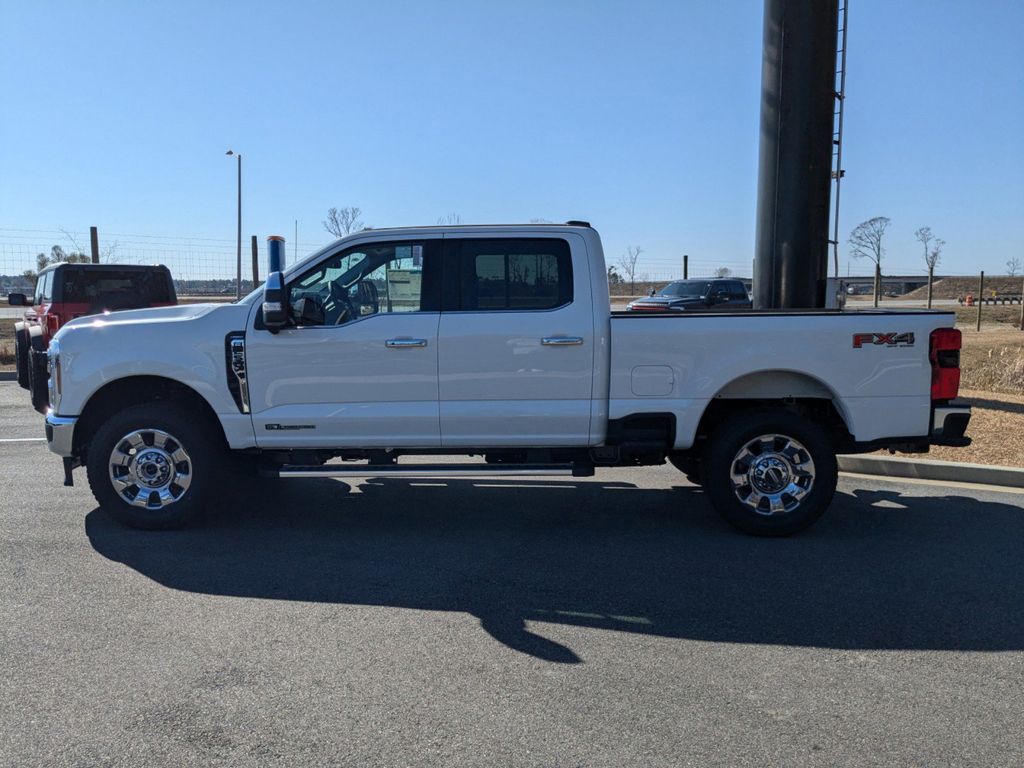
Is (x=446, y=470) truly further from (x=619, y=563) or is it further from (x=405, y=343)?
(x=619, y=563)

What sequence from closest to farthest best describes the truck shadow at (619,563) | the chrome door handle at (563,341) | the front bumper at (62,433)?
the truck shadow at (619,563) < the chrome door handle at (563,341) < the front bumper at (62,433)

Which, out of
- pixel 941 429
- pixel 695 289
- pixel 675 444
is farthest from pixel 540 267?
pixel 695 289

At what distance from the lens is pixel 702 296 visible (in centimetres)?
2288

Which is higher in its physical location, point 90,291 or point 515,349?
point 90,291

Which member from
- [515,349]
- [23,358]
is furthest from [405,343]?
[23,358]

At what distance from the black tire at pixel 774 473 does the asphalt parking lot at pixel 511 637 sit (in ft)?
0.73

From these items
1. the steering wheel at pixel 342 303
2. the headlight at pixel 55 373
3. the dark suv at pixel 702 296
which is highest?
the dark suv at pixel 702 296

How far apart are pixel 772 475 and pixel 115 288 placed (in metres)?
10.1

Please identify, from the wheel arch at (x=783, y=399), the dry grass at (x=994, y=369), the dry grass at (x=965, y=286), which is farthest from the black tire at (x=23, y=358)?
the dry grass at (x=965, y=286)

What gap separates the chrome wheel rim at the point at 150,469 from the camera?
20.1 feet

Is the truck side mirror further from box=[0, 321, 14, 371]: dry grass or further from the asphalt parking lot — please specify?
box=[0, 321, 14, 371]: dry grass

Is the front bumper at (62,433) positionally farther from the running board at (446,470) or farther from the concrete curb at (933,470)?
the concrete curb at (933,470)

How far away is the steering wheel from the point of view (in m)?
6.09

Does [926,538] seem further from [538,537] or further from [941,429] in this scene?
[538,537]
